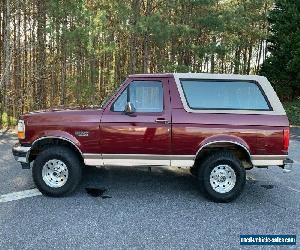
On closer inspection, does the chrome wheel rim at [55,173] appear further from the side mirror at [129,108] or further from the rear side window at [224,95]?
the rear side window at [224,95]

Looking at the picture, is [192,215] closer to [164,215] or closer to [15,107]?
[164,215]

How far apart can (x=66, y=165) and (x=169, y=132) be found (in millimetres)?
1845

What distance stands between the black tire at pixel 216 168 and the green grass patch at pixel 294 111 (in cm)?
1487

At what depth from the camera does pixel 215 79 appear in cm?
593

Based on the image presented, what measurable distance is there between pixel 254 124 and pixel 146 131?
1.81m

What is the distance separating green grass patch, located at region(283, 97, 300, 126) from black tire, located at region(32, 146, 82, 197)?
53.5ft

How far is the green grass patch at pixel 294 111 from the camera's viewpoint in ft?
65.1

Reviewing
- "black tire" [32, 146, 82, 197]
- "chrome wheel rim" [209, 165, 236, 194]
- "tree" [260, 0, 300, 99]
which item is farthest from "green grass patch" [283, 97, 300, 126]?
"black tire" [32, 146, 82, 197]

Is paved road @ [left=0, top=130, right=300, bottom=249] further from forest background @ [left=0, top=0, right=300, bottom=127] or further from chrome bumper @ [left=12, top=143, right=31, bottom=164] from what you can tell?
forest background @ [left=0, top=0, right=300, bottom=127]

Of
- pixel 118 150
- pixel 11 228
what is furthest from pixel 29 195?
pixel 118 150

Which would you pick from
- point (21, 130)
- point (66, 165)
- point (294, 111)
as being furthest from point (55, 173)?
point (294, 111)

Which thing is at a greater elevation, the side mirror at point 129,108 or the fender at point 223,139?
the side mirror at point 129,108

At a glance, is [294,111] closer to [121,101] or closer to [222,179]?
[222,179]

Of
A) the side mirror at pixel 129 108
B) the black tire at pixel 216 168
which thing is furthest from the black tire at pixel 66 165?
the black tire at pixel 216 168
